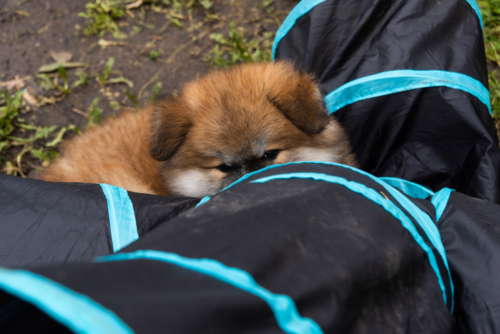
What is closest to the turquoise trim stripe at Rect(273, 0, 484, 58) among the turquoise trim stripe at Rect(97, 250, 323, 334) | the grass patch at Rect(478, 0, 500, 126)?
the grass patch at Rect(478, 0, 500, 126)

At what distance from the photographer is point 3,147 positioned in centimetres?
291

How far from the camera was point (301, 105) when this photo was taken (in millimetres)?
1764

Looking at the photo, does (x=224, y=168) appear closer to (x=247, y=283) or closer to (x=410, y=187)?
(x=410, y=187)

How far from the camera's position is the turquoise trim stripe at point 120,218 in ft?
4.09

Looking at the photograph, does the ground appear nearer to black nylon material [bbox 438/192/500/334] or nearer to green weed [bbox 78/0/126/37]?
green weed [bbox 78/0/126/37]

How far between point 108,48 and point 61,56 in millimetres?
435

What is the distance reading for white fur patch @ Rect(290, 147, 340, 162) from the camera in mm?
1889

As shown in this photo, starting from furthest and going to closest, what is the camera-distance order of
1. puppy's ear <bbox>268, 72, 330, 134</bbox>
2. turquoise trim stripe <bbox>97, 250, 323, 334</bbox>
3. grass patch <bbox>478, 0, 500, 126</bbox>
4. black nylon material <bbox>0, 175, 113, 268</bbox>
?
grass patch <bbox>478, 0, 500, 126</bbox> → puppy's ear <bbox>268, 72, 330, 134</bbox> → black nylon material <bbox>0, 175, 113, 268</bbox> → turquoise trim stripe <bbox>97, 250, 323, 334</bbox>

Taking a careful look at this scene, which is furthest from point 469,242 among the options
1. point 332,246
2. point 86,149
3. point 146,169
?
point 86,149

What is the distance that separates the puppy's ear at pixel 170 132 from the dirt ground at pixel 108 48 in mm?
1326

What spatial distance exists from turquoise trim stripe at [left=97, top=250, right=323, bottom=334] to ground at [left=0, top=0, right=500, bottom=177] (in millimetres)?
2453

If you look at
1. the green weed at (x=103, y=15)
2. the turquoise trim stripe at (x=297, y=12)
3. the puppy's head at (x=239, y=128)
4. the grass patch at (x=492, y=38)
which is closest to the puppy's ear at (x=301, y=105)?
the puppy's head at (x=239, y=128)

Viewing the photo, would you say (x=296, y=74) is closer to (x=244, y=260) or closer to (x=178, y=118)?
(x=178, y=118)

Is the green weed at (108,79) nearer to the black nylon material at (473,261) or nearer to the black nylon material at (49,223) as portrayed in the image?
the black nylon material at (49,223)
